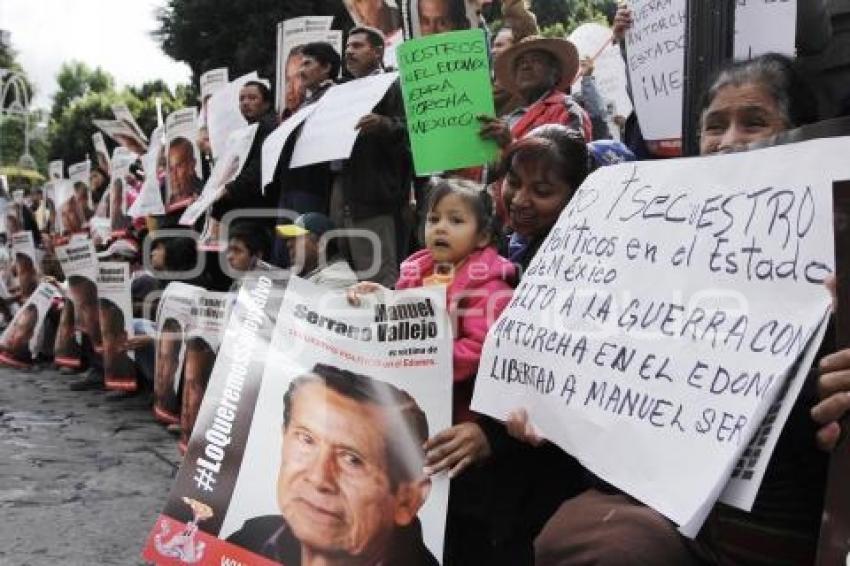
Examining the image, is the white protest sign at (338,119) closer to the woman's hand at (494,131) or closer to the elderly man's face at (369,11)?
the elderly man's face at (369,11)

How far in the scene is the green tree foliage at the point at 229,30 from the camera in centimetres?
2059

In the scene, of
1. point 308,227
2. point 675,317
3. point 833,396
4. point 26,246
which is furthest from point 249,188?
point 26,246

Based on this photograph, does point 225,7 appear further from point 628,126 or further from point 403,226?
point 628,126

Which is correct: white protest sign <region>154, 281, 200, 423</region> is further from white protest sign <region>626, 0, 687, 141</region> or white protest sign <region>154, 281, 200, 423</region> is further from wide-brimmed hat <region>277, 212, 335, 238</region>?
white protest sign <region>626, 0, 687, 141</region>

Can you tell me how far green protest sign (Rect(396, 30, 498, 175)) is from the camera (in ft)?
10.2

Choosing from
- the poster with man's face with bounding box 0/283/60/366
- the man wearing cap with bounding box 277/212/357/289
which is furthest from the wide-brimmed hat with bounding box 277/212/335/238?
the poster with man's face with bounding box 0/283/60/366

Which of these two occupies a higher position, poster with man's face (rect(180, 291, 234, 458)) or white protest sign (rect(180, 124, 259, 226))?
white protest sign (rect(180, 124, 259, 226))

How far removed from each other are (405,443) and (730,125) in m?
0.92

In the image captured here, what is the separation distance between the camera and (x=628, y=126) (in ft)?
10.6

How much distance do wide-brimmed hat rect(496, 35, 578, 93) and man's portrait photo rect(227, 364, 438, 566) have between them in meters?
2.08

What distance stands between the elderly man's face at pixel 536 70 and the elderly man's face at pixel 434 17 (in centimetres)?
57

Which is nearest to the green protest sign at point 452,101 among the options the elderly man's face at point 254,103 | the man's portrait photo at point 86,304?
the elderly man's face at point 254,103

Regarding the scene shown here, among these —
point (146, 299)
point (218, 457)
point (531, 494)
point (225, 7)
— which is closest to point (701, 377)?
point (531, 494)

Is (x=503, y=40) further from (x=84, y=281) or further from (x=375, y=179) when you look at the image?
(x=84, y=281)
